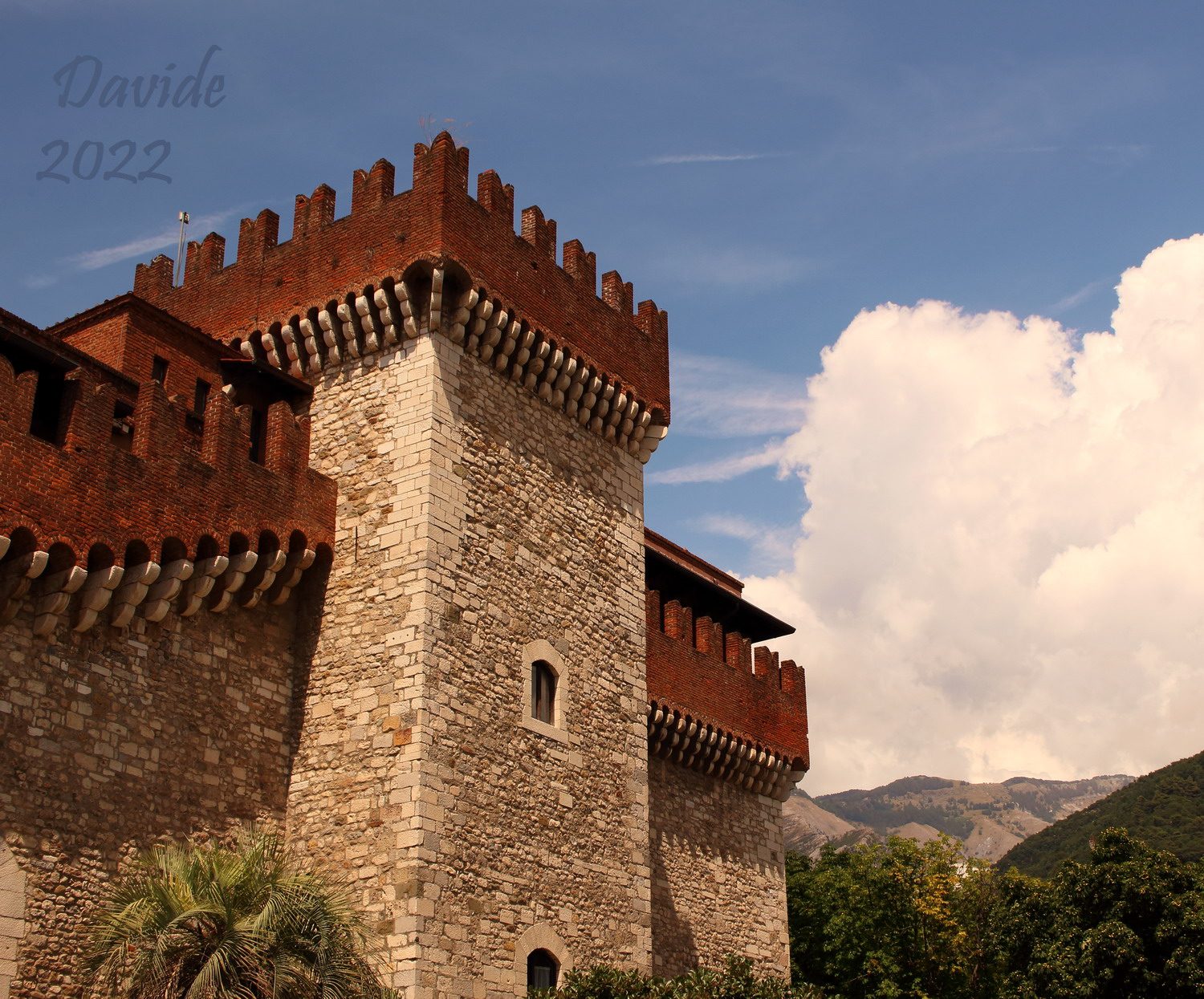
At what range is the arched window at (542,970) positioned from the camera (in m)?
19.5

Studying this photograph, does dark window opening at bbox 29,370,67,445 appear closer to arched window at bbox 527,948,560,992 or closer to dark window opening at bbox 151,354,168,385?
dark window opening at bbox 151,354,168,385

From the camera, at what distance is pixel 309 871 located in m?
18.2

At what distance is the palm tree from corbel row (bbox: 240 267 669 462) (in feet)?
27.1

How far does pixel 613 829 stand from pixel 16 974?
9181 mm

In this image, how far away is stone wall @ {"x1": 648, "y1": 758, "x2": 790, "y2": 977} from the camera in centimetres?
2566

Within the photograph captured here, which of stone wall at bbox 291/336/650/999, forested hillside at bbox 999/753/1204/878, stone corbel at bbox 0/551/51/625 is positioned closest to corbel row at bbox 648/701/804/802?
stone wall at bbox 291/336/650/999

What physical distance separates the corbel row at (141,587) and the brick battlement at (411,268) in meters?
4.05

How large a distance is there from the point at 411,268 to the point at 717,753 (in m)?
11.5

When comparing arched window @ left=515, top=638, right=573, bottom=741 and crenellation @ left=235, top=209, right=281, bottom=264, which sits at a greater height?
crenellation @ left=235, top=209, right=281, bottom=264

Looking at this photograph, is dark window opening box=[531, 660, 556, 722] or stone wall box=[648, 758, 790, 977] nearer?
dark window opening box=[531, 660, 556, 722]

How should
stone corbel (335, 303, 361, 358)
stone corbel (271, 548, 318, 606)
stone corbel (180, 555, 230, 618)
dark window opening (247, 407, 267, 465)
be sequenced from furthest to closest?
stone corbel (335, 303, 361, 358) < dark window opening (247, 407, 267, 465) < stone corbel (271, 548, 318, 606) < stone corbel (180, 555, 230, 618)

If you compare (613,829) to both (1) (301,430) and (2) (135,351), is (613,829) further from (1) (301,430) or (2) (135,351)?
(2) (135,351)

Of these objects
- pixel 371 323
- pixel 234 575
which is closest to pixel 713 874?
pixel 234 575

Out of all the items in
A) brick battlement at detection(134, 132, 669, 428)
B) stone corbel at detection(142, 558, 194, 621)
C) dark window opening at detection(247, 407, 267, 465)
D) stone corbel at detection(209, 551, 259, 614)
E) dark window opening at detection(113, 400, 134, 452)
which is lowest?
stone corbel at detection(142, 558, 194, 621)
